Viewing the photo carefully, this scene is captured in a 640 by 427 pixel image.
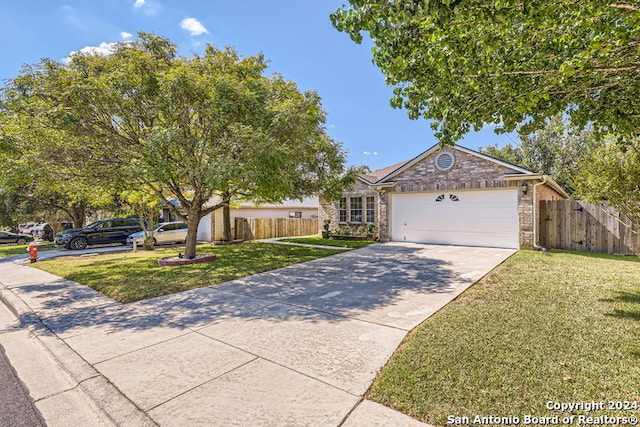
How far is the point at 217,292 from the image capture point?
22.1 ft

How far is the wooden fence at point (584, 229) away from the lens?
10656 millimetres

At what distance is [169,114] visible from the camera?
8789mm

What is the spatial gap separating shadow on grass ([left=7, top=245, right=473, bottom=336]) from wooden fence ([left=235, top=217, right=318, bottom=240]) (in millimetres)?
10491

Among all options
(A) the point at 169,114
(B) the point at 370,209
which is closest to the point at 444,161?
(B) the point at 370,209

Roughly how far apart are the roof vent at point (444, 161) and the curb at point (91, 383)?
13499 millimetres

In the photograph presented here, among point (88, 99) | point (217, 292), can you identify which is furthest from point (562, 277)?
point (88, 99)

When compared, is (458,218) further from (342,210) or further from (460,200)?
(342,210)

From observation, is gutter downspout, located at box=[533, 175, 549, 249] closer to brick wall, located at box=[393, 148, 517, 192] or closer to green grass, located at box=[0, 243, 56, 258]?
brick wall, located at box=[393, 148, 517, 192]

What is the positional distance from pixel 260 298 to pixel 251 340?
80.9 inches

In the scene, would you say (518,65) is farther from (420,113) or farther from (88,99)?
(88,99)

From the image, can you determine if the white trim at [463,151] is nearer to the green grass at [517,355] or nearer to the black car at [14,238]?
the green grass at [517,355]

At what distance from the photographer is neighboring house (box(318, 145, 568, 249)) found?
38.5 feet

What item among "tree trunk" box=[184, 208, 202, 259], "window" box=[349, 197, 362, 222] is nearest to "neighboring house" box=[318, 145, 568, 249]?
"window" box=[349, 197, 362, 222]

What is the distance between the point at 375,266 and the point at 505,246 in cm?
633
